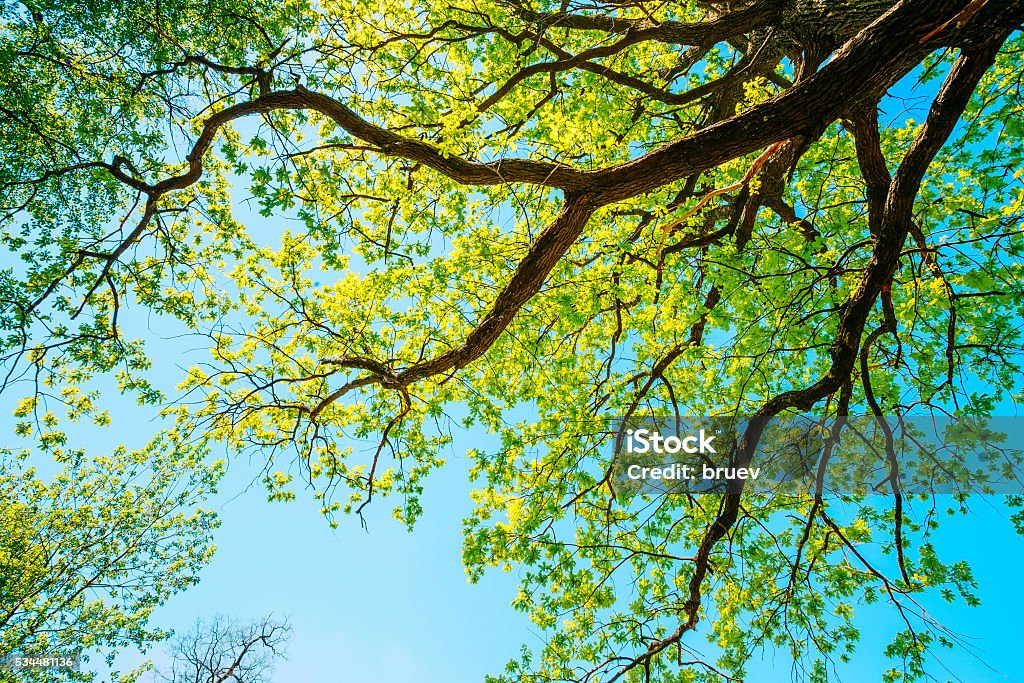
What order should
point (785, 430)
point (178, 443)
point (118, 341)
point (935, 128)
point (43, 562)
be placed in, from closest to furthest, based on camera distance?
point (935, 128), point (785, 430), point (118, 341), point (178, 443), point (43, 562)

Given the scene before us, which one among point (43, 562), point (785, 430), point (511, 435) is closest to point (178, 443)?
point (511, 435)

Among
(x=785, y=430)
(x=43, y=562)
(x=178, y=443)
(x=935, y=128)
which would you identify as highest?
(x=935, y=128)

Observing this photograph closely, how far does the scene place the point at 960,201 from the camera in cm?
633

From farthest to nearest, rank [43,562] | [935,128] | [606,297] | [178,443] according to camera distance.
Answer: [43,562], [606,297], [178,443], [935,128]

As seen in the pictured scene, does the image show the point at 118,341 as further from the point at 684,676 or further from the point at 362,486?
the point at 684,676

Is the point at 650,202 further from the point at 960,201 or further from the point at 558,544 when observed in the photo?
the point at 558,544

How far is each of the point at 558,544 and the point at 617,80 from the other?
5346 mm

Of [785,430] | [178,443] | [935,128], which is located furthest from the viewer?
[178,443]

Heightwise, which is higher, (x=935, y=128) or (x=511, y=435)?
(x=935, y=128)

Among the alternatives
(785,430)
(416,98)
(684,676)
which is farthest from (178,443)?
(785,430)

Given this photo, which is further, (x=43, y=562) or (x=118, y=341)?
(x=43, y=562)

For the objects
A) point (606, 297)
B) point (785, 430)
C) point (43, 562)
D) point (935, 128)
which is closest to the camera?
point (935, 128)

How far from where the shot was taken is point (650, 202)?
6.89 meters

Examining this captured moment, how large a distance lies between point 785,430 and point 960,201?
3.32 m
